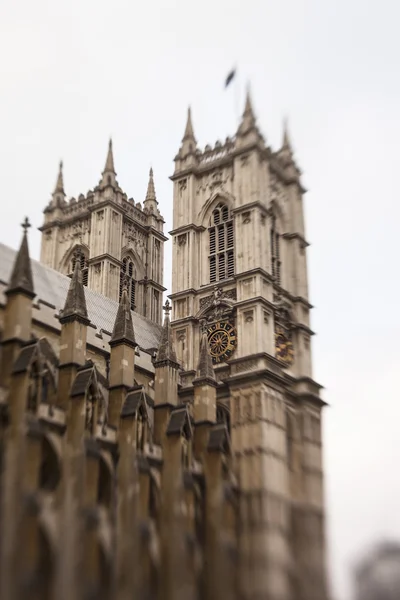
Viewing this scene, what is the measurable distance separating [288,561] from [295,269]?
19.3 metres

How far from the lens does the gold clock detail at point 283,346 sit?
45906mm

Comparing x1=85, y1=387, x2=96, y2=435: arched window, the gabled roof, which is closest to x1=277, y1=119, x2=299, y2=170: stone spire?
the gabled roof

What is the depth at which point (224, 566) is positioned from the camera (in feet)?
116

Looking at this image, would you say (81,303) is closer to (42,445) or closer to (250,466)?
(42,445)

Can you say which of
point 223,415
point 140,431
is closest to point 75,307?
point 140,431

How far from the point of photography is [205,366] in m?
43.1

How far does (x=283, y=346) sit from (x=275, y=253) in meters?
6.45

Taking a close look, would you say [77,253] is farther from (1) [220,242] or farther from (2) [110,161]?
(1) [220,242]

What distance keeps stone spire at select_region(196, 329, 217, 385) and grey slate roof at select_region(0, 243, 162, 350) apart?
5.23 metres

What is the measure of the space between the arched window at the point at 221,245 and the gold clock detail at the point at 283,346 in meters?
4.54

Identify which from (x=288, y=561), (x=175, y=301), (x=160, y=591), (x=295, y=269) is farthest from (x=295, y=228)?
(x=160, y=591)

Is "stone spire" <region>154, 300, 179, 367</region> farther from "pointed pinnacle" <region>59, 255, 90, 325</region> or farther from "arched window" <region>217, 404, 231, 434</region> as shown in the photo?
"pointed pinnacle" <region>59, 255, 90, 325</region>

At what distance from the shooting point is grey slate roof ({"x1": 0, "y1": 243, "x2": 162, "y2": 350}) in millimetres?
43875

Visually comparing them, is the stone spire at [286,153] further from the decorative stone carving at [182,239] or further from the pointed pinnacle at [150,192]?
the pointed pinnacle at [150,192]
